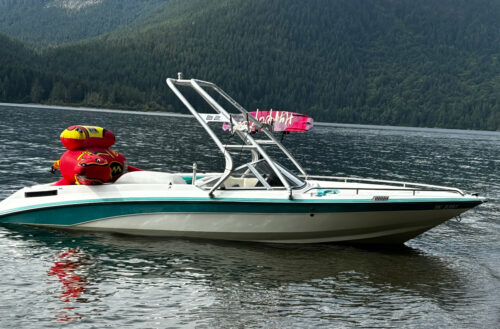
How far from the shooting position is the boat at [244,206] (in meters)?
11.9

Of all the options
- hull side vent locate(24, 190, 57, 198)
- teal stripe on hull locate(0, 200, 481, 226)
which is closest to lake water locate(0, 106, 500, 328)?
teal stripe on hull locate(0, 200, 481, 226)

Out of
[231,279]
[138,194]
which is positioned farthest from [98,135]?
[231,279]

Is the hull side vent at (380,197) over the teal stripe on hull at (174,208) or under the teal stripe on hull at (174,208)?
over

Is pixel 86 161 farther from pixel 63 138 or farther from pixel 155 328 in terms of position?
pixel 155 328

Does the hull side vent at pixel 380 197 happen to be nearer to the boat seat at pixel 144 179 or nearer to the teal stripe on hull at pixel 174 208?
the teal stripe on hull at pixel 174 208

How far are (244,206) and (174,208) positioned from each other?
62.7 inches

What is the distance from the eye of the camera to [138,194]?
40.8 ft

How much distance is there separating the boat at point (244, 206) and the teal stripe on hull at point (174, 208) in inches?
0.8

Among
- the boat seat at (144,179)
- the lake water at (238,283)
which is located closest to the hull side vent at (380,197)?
the lake water at (238,283)

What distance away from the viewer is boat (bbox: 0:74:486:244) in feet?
38.9

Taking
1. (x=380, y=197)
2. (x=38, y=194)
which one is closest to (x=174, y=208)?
(x=38, y=194)

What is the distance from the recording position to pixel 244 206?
39.4ft

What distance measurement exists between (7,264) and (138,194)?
3044 mm

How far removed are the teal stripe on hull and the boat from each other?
2 cm
